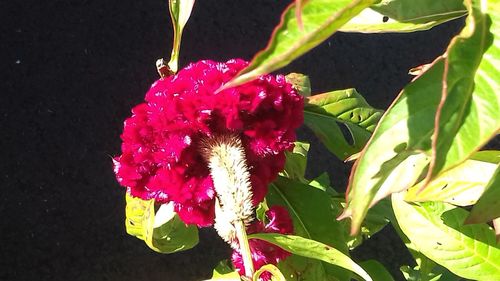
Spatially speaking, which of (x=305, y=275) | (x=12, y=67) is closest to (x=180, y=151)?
(x=305, y=275)

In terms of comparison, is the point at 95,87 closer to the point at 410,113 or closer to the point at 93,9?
the point at 93,9

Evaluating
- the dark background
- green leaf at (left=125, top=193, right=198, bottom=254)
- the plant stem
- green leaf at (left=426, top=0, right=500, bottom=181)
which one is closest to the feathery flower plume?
the plant stem

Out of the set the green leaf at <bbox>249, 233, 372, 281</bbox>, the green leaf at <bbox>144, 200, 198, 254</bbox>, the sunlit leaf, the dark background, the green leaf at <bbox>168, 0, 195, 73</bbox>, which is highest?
the green leaf at <bbox>168, 0, 195, 73</bbox>

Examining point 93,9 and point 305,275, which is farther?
point 93,9

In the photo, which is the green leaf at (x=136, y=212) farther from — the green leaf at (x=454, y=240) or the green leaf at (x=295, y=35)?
the green leaf at (x=295, y=35)

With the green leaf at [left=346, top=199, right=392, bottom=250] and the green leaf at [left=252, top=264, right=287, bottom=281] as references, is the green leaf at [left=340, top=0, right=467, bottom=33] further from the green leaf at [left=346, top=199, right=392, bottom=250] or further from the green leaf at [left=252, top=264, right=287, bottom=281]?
the green leaf at [left=346, top=199, right=392, bottom=250]

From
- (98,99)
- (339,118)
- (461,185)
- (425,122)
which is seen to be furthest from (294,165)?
(98,99)
